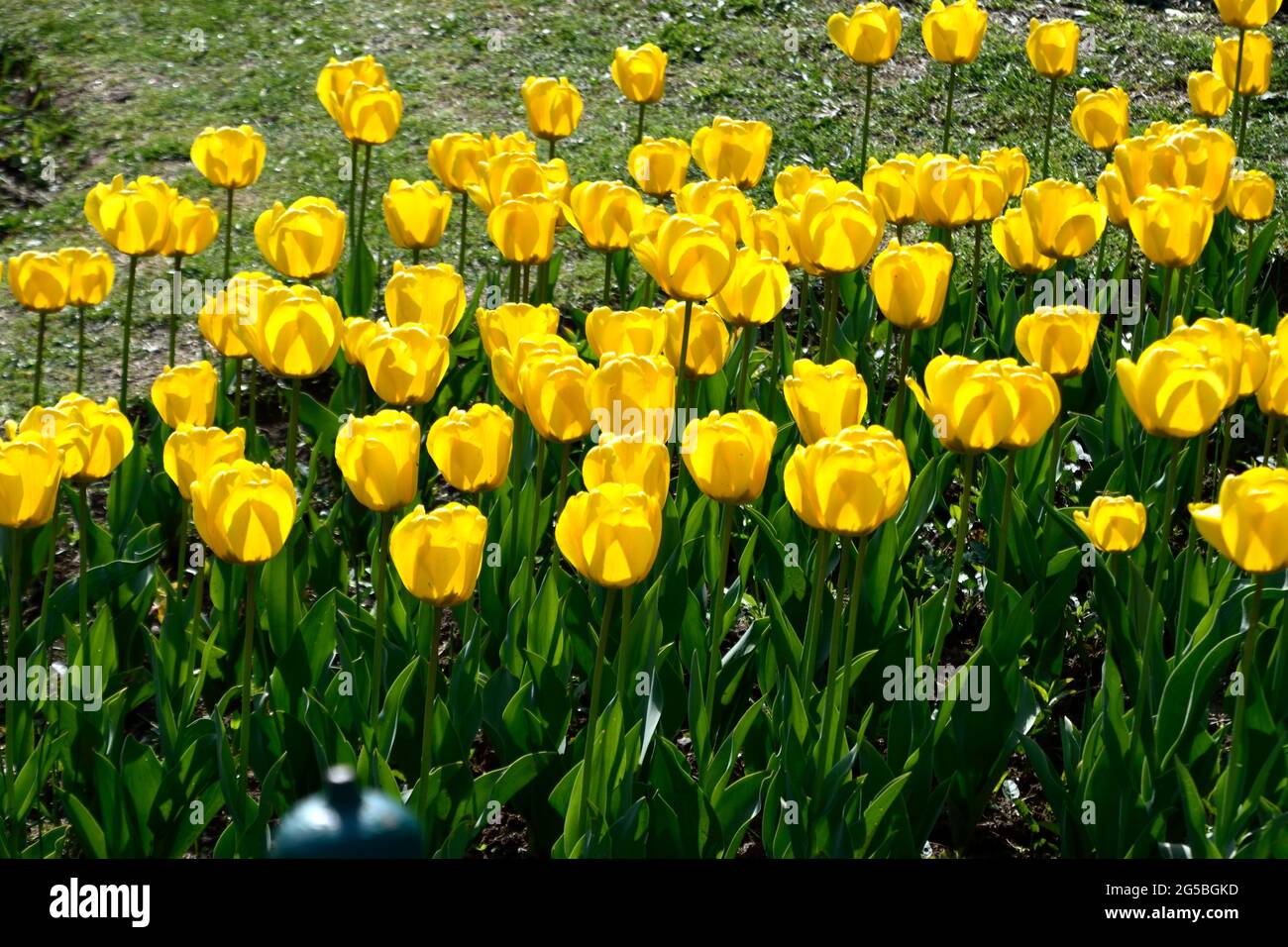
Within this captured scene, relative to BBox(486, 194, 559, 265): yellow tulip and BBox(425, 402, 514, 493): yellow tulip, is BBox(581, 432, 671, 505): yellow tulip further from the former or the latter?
BBox(486, 194, 559, 265): yellow tulip

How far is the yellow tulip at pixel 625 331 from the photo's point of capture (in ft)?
10.0

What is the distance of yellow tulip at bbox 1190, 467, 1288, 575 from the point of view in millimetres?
2299

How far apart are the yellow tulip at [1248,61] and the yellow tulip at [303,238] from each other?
2638mm

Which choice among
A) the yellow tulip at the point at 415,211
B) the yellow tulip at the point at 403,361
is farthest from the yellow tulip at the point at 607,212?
the yellow tulip at the point at 403,361

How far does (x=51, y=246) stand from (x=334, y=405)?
2360 millimetres

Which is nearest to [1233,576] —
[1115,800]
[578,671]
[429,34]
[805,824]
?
[1115,800]

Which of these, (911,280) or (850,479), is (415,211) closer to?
(911,280)

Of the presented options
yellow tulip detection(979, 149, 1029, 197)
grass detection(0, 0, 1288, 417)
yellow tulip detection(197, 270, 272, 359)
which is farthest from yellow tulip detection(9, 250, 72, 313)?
yellow tulip detection(979, 149, 1029, 197)

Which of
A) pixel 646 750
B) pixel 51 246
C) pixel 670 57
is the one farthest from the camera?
pixel 670 57

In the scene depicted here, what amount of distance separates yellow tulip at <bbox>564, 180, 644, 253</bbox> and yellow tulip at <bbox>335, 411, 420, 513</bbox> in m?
1.22

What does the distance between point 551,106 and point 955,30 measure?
1.26 m

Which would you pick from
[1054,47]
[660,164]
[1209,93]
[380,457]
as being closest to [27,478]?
[380,457]

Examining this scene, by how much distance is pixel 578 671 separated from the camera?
130 inches

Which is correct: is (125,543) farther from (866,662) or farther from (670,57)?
(670,57)
